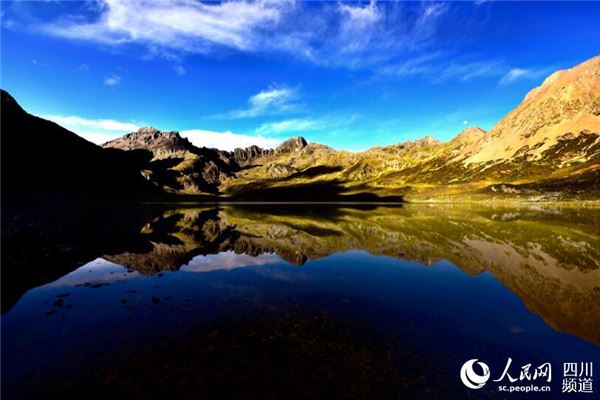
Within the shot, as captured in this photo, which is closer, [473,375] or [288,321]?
[473,375]

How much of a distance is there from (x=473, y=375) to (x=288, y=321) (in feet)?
34.9

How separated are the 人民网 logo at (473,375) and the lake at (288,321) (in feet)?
1.06

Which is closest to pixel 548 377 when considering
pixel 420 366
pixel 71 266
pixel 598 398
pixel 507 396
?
pixel 598 398

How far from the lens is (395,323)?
2152 cm

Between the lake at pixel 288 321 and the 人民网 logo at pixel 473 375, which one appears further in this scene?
the 人民网 logo at pixel 473 375

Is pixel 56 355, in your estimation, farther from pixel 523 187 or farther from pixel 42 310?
pixel 523 187

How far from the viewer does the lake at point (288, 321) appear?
14.5m

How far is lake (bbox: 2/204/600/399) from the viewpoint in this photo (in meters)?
14.5

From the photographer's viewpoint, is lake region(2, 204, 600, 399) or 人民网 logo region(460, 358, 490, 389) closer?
lake region(2, 204, 600, 399)

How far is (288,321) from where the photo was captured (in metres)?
21.5

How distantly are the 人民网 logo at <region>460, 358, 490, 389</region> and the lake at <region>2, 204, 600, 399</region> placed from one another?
323 mm

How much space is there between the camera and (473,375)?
15680mm

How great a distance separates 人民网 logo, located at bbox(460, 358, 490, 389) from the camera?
14943 mm

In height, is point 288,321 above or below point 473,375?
above
